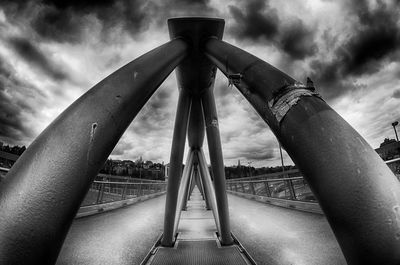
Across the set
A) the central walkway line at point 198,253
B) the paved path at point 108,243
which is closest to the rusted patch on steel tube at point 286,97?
the central walkway line at point 198,253

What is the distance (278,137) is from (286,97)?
176mm

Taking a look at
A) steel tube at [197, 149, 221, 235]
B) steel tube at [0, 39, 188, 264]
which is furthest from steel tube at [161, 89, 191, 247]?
steel tube at [0, 39, 188, 264]

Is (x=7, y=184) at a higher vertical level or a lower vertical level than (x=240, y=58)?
lower

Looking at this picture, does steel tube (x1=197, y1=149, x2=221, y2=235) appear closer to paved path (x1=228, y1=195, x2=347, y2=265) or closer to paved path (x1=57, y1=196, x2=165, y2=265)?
paved path (x1=228, y1=195, x2=347, y2=265)

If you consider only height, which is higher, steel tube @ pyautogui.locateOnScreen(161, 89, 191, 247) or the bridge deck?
steel tube @ pyautogui.locateOnScreen(161, 89, 191, 247)

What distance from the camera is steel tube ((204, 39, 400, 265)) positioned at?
54 centimetres

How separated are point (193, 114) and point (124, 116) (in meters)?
2.82

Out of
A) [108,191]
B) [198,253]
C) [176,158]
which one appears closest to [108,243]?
[198,253]

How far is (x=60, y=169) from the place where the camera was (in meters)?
0.67

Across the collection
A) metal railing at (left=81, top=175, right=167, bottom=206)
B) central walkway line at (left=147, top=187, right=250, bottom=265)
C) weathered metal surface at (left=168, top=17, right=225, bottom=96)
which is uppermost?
weathered metal surface at (left=168, top=17, right=225, bottom=96)

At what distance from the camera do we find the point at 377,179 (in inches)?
23.8

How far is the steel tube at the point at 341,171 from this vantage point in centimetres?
54

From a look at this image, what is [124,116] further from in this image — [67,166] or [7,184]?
[7,184]

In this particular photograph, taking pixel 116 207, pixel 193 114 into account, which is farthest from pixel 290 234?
pixel 116 207
